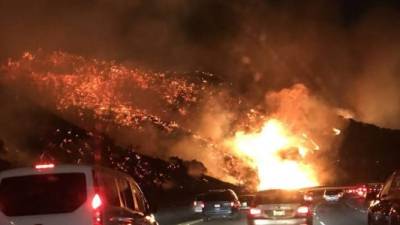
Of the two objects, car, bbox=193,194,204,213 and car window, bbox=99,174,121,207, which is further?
car, bbox=193,194,204,213

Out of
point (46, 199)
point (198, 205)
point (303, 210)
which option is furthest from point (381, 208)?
point (198, 205)

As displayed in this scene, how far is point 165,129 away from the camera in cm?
8656

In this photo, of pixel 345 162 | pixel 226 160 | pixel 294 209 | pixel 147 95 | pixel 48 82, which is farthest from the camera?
pixel 345 162

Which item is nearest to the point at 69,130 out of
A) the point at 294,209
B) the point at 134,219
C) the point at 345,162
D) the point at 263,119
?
the point at 263,119

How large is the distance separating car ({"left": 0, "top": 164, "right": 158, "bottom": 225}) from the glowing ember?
235ft

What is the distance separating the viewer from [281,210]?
2092 centimetres

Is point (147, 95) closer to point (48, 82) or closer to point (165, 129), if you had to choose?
point (165, 129)

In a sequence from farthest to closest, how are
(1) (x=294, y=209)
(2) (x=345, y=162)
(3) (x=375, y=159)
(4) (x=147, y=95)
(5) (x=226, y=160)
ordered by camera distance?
(3) (x=375, y=159), (2) (x=345, y=162), (5) (x=226, y=160), (4) (x=147, y=95), (1) (x=294, y=209)

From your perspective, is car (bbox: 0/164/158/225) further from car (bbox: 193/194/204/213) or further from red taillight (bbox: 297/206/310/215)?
car (bbox: 193/194/204/213)

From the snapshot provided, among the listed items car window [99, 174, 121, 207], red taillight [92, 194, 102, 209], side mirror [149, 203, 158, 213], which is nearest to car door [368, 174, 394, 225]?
side mirror [149, 203, 158, 213]

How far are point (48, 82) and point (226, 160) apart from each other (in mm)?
28424

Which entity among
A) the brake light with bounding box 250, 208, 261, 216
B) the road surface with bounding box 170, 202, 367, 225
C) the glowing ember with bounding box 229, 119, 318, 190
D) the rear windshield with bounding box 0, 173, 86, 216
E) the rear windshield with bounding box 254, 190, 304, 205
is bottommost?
the rear windshield with bounding box 0, 173, 86, 216

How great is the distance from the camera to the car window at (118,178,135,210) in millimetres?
10797

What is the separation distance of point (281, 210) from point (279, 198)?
24.6 inches
